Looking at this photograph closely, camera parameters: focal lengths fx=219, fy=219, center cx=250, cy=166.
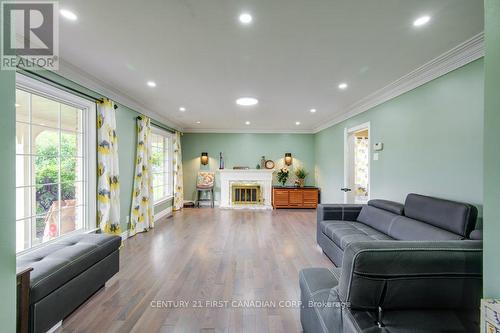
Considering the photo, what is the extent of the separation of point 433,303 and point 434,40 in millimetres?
2341

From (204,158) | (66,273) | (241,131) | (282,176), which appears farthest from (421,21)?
(204,158)

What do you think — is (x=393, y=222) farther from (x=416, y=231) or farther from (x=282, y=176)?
(x=282, y=176)

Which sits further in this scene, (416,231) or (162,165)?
(162,165)

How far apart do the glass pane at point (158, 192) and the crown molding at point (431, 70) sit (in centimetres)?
509

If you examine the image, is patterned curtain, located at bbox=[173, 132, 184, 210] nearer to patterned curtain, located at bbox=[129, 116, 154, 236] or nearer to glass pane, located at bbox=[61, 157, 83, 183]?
patterned curtain, located at bbox=[129, 116, 154, 236]

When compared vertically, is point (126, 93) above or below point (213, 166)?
above

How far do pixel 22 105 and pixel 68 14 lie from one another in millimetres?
1222

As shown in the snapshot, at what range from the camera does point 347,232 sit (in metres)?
2.83

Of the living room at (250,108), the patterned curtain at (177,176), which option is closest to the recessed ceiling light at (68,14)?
the living room at (250,108)

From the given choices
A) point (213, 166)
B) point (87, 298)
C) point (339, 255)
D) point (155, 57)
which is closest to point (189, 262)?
point (87, 298)

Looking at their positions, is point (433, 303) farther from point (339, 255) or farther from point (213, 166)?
point (213, 166)

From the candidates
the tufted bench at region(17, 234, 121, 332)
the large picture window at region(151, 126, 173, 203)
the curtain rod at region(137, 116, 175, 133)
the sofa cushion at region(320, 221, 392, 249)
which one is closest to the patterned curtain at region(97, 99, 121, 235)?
the tufted bench at region(17, 234, 121, 332)

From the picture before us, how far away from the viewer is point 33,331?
155 cm

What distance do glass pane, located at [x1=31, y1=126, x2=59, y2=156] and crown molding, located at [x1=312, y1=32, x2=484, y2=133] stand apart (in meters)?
4.55
